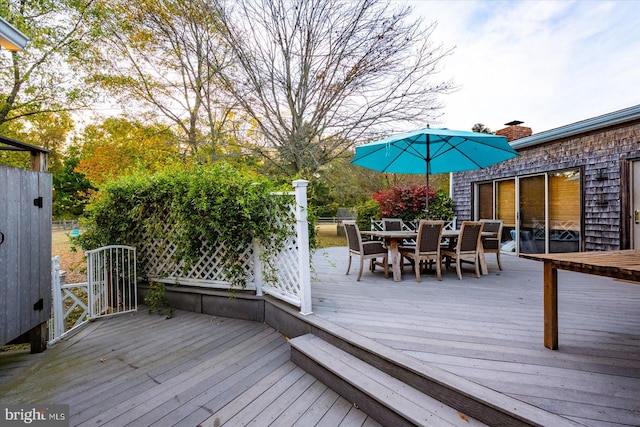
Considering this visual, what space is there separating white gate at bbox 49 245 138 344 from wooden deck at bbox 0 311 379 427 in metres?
0.59

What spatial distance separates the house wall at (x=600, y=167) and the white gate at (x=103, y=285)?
7.52 meters

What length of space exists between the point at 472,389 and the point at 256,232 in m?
2.42

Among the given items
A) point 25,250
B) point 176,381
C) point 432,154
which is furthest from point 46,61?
point 432,154

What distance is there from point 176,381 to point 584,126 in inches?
274

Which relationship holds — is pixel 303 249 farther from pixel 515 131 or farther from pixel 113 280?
pixel 515 131

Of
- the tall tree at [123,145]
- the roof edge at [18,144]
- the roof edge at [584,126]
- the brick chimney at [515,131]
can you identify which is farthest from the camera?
the tall tree at [123,145]

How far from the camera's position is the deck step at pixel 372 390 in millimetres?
1537

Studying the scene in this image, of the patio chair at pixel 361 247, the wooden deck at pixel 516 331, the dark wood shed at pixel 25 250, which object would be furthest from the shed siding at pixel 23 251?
the patio chair at pixel 361 247

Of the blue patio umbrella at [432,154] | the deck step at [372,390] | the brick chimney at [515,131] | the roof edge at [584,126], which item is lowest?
the deck step at [372,390]

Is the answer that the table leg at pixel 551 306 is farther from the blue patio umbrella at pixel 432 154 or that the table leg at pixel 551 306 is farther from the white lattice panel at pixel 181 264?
the white lattice panel at pixel 181 264

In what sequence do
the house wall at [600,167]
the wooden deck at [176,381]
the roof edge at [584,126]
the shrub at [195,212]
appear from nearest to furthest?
1. the wooden deck at [176,381]
2. the shrub at [195,212]
3. the roof edge at [584,126]
4. the house wall at [600,167]

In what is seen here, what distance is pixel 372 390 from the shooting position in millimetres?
1759

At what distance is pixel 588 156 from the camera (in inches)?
207

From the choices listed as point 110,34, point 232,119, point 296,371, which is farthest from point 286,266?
point 110,34
